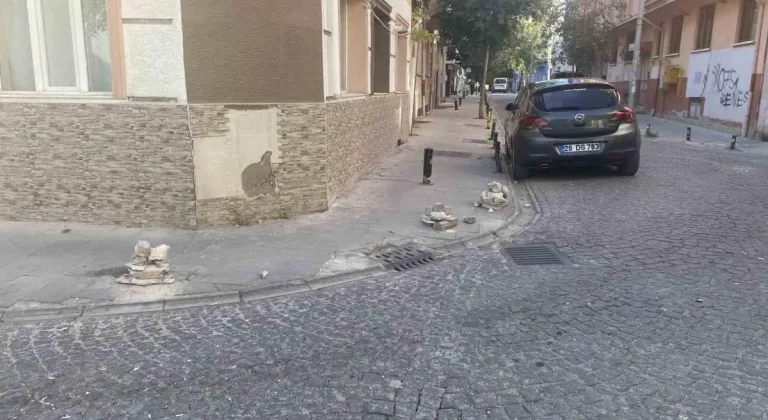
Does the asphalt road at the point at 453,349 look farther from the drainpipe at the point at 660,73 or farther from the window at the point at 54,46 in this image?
the drainpipe at the point at 660,73

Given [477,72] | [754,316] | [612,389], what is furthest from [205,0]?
[477,72]

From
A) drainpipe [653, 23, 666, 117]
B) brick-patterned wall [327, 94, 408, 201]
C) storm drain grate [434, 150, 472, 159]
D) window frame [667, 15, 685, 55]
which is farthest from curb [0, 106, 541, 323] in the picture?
drainpipe [653, 23, 666, 117]

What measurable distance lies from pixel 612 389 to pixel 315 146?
5.04 m

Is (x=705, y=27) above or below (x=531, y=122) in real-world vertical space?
above

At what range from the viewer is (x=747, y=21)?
1869 centimetres

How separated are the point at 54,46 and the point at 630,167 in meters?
9.02

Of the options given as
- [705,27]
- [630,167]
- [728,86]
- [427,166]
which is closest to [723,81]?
[728,86]

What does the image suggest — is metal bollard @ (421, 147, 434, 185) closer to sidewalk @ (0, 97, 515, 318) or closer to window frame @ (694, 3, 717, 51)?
sidewalk @ (0, 97, 515, 318)

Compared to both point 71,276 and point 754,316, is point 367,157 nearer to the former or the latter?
point 71,276

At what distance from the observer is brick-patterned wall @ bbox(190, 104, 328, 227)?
23.2 ft

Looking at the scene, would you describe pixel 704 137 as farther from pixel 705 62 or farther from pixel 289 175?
pixel 289 175

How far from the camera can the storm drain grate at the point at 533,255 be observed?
5988 mm

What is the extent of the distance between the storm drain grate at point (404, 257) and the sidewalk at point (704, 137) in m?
11.5

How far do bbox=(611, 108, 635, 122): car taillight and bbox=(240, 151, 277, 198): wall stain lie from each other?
5724 millimetres
